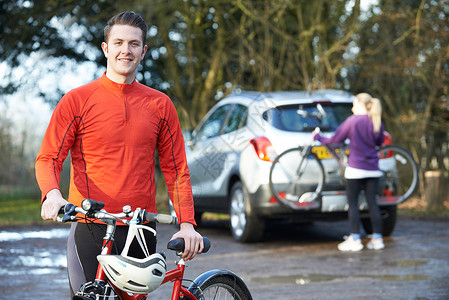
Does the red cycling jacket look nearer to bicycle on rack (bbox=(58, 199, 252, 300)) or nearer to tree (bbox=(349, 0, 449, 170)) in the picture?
bicycle on rack (bbox=(58, 199, 252, 300))

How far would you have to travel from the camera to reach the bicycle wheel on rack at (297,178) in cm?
945

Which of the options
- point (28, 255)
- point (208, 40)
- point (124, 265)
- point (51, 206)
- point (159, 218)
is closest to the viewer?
point (124, 265)

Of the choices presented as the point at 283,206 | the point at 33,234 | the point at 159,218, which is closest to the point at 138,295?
the point at 159,218

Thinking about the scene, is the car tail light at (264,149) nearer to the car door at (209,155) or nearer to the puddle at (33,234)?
the car door at (209,155)

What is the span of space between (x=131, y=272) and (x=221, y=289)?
98 cm

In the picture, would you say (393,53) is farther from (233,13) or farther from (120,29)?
(120,29)

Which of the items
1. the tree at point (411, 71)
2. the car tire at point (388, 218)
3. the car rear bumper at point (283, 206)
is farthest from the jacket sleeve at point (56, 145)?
the tree at point (411, 71)

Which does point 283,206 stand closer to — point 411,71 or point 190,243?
point 190,243

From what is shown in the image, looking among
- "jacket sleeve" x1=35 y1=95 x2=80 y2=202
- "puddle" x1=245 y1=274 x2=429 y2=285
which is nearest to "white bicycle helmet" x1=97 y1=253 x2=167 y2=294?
"jacket sleeve" x1=35 y1=95 x2=80 y2=202

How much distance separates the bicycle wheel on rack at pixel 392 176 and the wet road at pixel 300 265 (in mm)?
605

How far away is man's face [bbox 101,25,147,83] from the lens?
336 centimetres

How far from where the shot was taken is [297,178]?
376 inches

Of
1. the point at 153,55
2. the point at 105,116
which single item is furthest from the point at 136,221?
the point at 153,55

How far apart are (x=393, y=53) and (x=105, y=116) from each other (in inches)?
540
